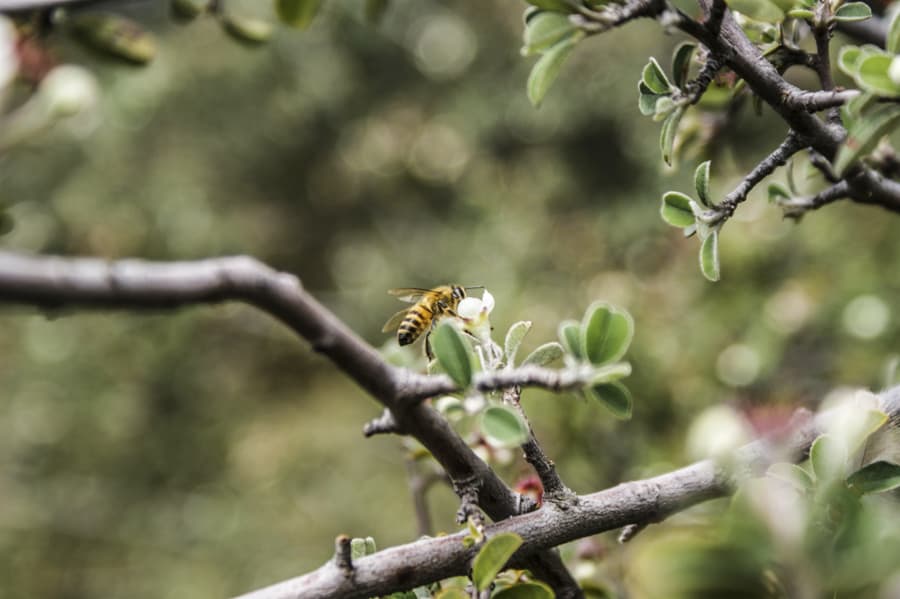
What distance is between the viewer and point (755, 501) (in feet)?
0.72

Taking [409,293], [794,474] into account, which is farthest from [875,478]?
[409,293]

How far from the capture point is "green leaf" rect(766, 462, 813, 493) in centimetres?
30

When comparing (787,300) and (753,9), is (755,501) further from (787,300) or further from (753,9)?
(787,300)

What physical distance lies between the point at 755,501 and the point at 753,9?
0.28 m

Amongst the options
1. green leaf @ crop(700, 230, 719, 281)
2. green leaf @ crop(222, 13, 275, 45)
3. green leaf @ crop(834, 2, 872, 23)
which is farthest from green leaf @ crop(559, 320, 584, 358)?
green leaf @ crop(222, 13, 275, 45)

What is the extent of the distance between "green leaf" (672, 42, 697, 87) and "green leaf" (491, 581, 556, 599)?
0.28 meters

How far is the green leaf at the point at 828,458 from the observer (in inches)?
10.9

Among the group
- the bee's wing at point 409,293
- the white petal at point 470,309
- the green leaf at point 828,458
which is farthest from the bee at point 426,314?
the green leaf at point 828,458

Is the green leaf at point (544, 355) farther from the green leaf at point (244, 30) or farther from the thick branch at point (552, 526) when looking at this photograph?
the green leaf at point (244, 30)

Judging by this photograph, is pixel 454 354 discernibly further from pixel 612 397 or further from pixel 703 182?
pixel 703 182

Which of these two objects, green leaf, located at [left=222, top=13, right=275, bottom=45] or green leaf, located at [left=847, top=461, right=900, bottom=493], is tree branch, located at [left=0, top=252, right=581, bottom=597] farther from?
green leaf, located at [left=222, top=13, right=275, bottom=45]

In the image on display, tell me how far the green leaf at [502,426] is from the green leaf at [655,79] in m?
0.20

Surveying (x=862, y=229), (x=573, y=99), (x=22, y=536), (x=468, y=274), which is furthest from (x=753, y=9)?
(x=22, y=536)

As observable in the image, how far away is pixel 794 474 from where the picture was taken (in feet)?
1.02
